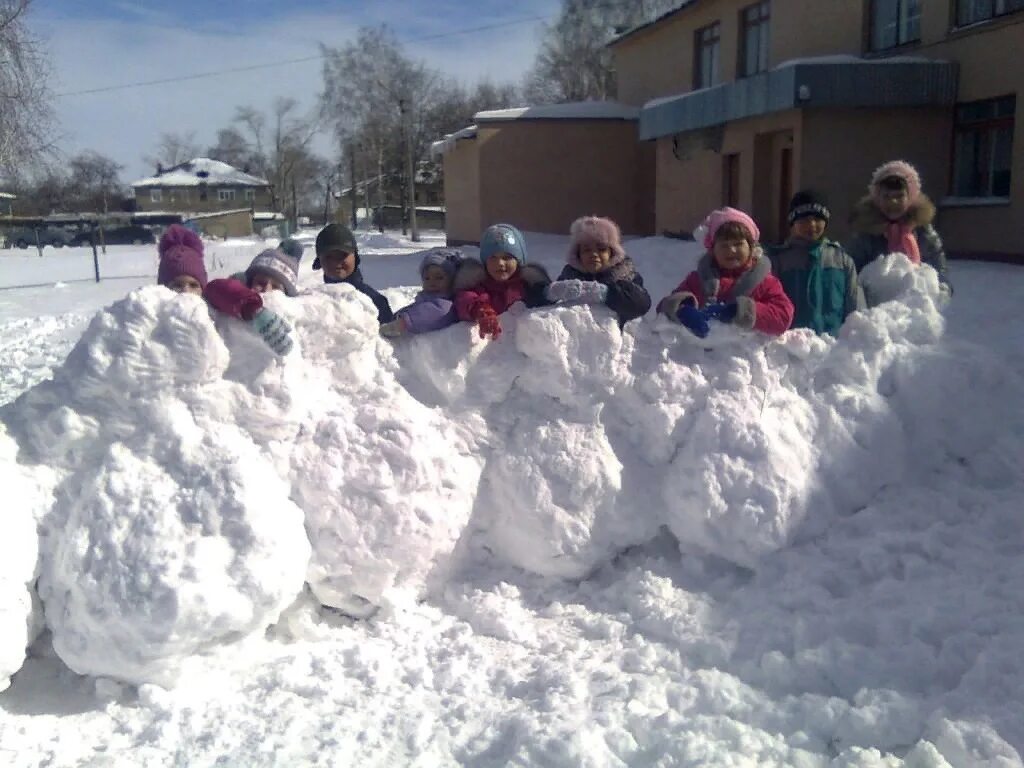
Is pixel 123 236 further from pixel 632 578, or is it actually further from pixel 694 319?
pixel 632 578

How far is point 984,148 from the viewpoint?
12898mm

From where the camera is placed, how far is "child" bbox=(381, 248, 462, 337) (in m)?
3.57

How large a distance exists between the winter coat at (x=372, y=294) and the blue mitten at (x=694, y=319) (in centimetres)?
128

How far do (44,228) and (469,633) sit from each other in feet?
141

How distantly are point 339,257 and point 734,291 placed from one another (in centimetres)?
180

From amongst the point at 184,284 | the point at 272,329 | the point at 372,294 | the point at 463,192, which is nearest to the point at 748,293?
the point at 372,294

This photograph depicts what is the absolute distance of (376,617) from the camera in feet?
10.6

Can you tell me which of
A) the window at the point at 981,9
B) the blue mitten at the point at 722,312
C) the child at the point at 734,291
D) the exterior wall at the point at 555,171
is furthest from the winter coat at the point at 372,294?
the exterior wall at the point at 555,171

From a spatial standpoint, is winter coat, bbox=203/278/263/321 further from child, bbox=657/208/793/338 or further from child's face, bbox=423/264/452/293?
child, bbox=657/208/793/338

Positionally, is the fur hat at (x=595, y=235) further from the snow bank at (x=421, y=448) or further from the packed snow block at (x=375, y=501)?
the packed snow block at (x=375, y=501)

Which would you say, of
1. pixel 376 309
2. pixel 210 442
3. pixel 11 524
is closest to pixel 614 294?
pixel 376 309

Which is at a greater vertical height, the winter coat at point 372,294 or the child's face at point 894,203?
the child's face at point 894,203

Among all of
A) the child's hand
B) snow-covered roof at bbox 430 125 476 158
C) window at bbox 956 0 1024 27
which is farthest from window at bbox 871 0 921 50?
the child's hand

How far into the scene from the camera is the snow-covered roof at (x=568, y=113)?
21453mm
